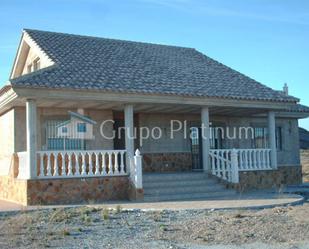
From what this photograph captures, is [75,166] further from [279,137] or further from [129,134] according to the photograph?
[279,137]

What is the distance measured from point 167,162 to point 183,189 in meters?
4.15

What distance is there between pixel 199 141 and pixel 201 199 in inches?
245

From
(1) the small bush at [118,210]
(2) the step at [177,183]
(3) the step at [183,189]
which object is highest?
(2) the step at [177,183]

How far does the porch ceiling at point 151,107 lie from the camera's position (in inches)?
683

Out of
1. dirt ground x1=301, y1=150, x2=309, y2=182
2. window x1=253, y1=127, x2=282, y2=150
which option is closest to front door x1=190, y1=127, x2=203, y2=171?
window x1=253, y1=127, x2=282, y2=150

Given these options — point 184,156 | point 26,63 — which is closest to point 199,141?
point 184,156

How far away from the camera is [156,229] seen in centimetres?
1058

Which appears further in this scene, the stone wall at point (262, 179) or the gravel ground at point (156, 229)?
the stone wall at point (262, 179)

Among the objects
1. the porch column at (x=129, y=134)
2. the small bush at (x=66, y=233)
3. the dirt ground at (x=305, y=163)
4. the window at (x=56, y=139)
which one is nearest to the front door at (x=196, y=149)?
the window at (x=56, y=139)

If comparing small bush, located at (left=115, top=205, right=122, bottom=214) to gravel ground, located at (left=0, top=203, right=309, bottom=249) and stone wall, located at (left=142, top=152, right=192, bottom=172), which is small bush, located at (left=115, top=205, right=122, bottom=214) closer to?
gravel ground, located at (left=0, top=203, right=309, bottom=249)

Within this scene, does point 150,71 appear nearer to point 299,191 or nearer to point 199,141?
point 199,141

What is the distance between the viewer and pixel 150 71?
19.2 meters

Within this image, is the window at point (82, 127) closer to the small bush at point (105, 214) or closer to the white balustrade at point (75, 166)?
the white balustrade at point (75, 166)

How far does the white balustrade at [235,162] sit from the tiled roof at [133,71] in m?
2.14
